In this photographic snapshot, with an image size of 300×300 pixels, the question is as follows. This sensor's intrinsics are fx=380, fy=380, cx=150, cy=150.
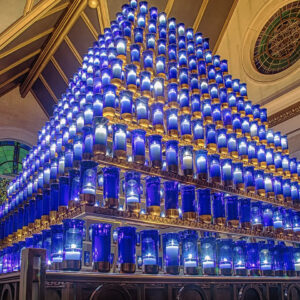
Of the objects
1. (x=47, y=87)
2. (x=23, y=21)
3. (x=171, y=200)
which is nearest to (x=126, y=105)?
(x=171, y=200)

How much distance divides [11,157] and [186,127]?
8.04 meters

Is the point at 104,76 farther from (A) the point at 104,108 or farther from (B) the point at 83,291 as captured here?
(B) the point at 83,291

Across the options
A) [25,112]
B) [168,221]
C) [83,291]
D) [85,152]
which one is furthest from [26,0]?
[25,112]

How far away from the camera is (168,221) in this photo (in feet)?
13.4

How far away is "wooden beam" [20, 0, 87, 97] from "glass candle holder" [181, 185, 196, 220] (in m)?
5.36

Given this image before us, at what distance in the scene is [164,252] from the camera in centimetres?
392

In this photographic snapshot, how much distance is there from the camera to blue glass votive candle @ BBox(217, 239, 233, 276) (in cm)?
425

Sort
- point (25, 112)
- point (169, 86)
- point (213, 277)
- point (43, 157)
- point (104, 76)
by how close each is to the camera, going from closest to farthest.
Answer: point (213, 277) → point (104, 76) → point (169, 86) → point (43, 157) → point (25, 112)

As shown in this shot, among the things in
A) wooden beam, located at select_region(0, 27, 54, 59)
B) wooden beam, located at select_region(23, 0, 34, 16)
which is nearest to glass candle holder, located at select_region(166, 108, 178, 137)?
wooden beam, located at select_region(23, 0, 34, 16)

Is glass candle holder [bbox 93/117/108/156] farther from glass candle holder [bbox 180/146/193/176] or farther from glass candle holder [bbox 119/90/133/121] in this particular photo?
glass candle holder [bbox 180/146/193/176]

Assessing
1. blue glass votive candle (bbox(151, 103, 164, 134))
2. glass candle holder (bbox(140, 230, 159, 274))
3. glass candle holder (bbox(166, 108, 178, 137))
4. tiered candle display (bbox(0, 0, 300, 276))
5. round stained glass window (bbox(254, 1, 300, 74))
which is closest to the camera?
glass candle holder (bbox(140, 230, 159, 274))

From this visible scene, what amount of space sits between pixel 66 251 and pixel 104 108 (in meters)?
1.64

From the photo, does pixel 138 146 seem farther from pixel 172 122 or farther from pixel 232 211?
pixel 232 211

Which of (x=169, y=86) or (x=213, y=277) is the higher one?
(x=169, y=86)
